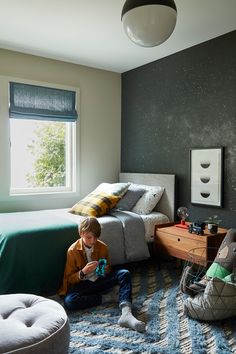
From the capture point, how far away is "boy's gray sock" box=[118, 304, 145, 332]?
2096mm

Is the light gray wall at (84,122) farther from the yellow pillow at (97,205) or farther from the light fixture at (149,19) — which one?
the light fixture at (149,19)

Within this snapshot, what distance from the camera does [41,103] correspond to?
12.6 feet

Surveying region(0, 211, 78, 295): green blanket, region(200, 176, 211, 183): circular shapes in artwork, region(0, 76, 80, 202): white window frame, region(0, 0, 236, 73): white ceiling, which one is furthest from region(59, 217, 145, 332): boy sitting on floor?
region(0, 0, 236, 73): white ceiling

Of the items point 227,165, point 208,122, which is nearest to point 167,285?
point 227,165

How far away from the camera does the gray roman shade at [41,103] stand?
12.0 ft

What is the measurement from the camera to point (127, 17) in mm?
1746

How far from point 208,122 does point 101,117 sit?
5.29 ft

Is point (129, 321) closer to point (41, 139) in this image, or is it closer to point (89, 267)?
point (89, 267)

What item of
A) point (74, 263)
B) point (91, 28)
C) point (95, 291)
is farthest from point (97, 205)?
point (91, 28)

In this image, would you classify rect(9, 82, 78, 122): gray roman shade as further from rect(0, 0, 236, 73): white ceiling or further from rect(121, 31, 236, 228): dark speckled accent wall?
rect(121, 31, 236, 228): dark speckled accent wall

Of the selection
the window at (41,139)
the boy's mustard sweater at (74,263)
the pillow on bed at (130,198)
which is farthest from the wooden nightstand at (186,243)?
the window at (41,139)

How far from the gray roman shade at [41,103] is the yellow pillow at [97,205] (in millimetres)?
1197

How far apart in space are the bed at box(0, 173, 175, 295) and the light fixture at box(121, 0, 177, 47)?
1683 mm

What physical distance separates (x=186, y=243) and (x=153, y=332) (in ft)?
3.20
